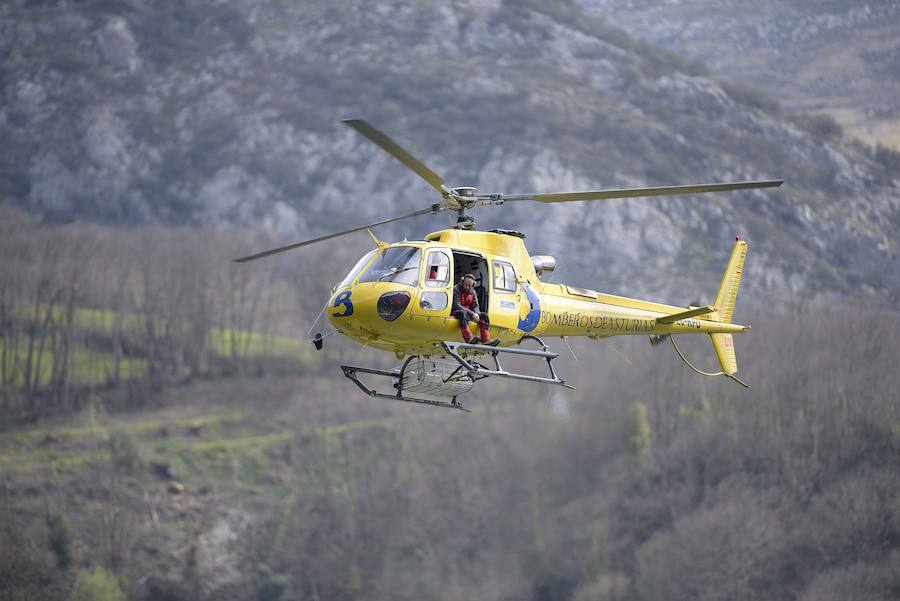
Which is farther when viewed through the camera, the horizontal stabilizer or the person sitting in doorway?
the horizontal stabilizer

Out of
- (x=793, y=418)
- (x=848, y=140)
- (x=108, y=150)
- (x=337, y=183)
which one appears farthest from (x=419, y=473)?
(x=848, y=140)

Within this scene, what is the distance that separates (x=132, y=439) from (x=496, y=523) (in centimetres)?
2175

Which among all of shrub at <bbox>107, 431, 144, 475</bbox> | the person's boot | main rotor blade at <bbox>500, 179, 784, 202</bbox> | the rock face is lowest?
shrub at <bbox>107, 431, 144, 475</bbox>

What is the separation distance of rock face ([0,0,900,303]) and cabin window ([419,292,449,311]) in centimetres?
9657

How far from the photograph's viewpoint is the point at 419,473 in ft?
262

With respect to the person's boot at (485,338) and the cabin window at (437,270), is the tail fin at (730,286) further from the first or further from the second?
the cabin window at (437,270)

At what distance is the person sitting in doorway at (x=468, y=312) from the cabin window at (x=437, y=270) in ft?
1.04

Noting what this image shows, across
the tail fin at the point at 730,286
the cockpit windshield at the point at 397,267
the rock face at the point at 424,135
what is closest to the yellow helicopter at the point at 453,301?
the cockpit windshield at the point at 397,267

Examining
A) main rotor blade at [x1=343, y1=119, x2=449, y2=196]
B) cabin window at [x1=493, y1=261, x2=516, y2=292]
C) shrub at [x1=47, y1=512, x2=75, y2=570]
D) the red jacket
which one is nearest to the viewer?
main rotor blade at [x1=343, y1=119, x2=449, y2=196]

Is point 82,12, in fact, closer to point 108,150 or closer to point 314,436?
point 108,150

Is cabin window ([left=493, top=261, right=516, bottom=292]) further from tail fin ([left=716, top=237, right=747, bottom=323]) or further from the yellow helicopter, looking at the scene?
tail fin ([left=716, top=237, right=747, bottom=323])

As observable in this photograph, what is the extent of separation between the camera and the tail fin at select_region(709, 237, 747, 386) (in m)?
28.2

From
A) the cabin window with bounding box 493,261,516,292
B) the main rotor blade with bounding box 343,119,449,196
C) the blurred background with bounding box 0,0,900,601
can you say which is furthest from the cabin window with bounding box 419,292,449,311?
the blurred background with bounding box 0,0,900,601

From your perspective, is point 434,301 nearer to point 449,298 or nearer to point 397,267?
point 449,298
